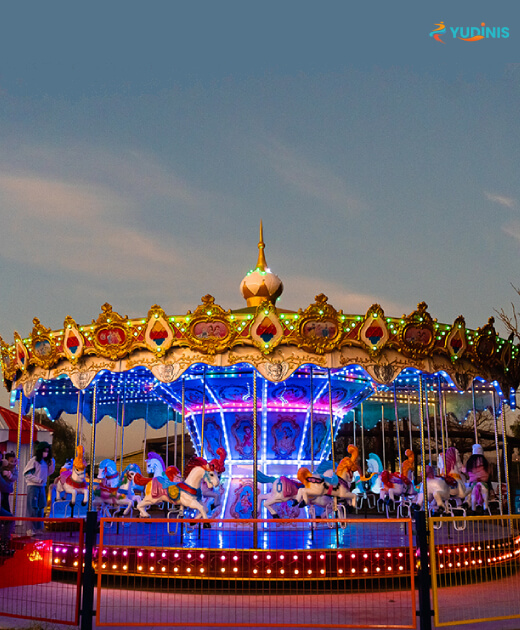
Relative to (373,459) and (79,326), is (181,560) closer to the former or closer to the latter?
(79,326)

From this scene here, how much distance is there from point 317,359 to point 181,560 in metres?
3.79

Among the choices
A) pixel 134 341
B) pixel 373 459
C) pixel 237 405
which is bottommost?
pixel 373 459

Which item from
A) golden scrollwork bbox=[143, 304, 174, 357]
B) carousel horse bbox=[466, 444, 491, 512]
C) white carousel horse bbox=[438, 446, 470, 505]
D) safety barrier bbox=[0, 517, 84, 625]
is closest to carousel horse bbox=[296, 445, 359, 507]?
white carousel horse bbox=[438, 446, 470, 505]

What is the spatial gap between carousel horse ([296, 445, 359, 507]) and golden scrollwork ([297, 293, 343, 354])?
2088mm

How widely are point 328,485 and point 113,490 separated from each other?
14.0 feet

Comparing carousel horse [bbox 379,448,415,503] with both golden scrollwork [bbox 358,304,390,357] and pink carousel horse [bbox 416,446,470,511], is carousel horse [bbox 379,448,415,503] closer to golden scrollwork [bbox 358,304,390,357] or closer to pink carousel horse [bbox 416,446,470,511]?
pink carousel horse [bbox 416,446,470,511]

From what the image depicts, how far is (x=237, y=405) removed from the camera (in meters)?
13.9

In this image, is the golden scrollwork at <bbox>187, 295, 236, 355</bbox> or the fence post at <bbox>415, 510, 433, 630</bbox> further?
the golden scrollwork at <bbox>187, 295, 236, 355</bbox>

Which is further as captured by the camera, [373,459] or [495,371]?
[373,459]

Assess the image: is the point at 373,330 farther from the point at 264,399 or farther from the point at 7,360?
the point at 7,360

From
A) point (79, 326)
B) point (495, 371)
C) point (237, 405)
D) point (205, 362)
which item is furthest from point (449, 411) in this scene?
point (79, 326)

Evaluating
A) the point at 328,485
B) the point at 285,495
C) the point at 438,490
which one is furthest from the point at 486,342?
the point at 285,495

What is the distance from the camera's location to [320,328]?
37.2 ft

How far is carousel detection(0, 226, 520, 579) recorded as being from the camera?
34.6ft
